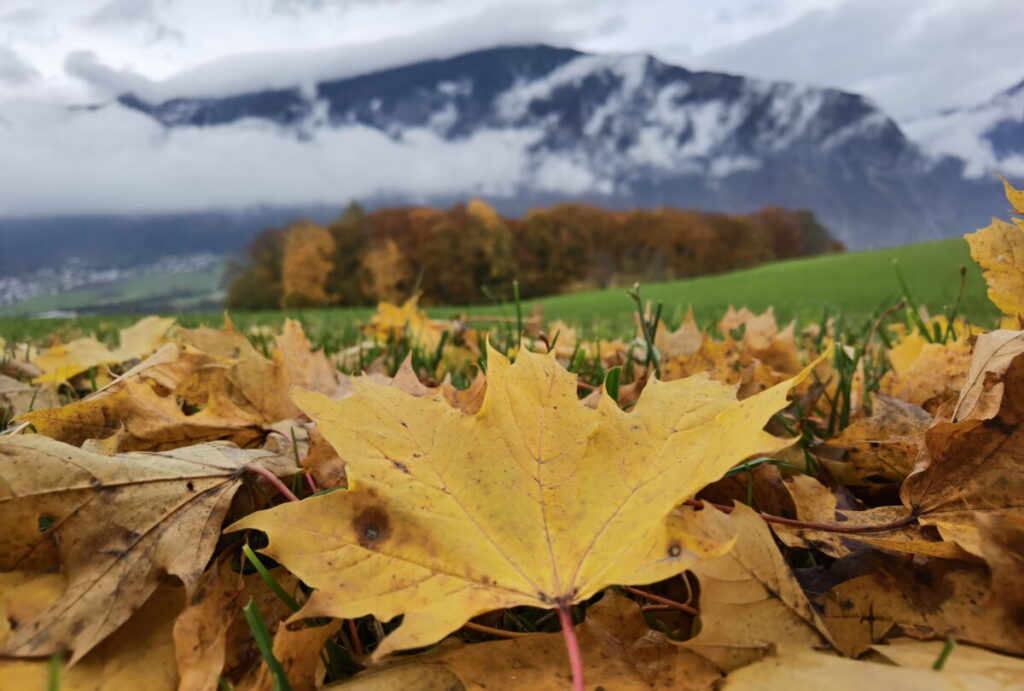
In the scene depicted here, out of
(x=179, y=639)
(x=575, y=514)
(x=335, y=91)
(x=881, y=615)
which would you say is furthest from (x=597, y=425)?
(x=335, y=91)

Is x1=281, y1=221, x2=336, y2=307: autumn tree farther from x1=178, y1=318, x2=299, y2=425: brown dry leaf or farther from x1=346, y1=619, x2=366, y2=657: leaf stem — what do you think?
x1=346, y1=619, x2=366, y2=657: leaf stem

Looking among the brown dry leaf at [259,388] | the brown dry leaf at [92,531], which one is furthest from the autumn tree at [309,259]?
the brown dry leaf at [92,531]

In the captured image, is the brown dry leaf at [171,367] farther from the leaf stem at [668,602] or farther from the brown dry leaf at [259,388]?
the leaf stem at [668,602]

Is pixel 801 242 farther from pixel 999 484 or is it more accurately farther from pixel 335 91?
pixel 335 91

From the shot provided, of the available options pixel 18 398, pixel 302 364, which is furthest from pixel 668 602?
pixel 18 398

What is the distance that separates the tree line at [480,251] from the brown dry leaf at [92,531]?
1352 inches

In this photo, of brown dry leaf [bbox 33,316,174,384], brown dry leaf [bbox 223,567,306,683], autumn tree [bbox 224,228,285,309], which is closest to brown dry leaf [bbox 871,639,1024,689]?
brown dry leaf [bbox 223,567,306,683]

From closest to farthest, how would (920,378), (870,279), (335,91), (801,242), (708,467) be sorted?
1. (708,467)
2. (920,378)
3. (870,279)
4. (801,242)
5. (335,91)

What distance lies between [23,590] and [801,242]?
64139 millimetres

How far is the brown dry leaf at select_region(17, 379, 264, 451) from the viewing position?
769 mm

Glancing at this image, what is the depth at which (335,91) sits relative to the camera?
140 m

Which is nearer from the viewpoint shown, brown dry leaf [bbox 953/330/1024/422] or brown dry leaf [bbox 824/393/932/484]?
brown dry leaf [bbox 953/330/1024/422]

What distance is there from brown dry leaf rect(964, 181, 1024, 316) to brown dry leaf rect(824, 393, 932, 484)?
168 mm

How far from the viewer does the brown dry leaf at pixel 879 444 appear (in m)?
0.77
